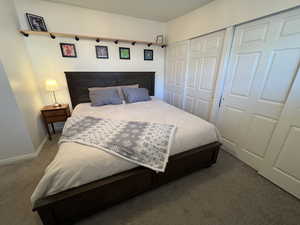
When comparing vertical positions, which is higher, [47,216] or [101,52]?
[101,52]

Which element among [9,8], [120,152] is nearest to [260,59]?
[120,152]

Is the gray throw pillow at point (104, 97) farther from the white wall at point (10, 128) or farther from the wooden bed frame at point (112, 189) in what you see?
the wooden bed frame at point (112, 189)

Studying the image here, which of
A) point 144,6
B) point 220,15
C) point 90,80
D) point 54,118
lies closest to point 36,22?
point 90,80

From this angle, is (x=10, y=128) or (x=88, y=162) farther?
(x=10, y=128)

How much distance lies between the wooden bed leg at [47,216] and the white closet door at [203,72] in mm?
2656

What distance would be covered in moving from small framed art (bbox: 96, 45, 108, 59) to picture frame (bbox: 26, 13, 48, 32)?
A: 923mm

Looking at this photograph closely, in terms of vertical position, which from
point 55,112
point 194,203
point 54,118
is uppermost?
point 55,112

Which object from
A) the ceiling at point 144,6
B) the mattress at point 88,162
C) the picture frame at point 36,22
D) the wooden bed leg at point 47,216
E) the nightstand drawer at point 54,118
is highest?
the ceiling at point 144,6

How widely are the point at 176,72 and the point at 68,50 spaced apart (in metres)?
2.47

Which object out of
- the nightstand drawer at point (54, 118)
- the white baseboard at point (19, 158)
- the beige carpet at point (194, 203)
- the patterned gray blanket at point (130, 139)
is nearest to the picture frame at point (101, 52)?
the nightstand drawer at point (54, 118)

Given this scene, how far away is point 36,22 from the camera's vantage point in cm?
224

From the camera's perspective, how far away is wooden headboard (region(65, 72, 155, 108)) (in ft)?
9.01

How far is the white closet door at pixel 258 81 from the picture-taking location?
1443mm

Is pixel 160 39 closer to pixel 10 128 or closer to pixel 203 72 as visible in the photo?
pixel 203 72
